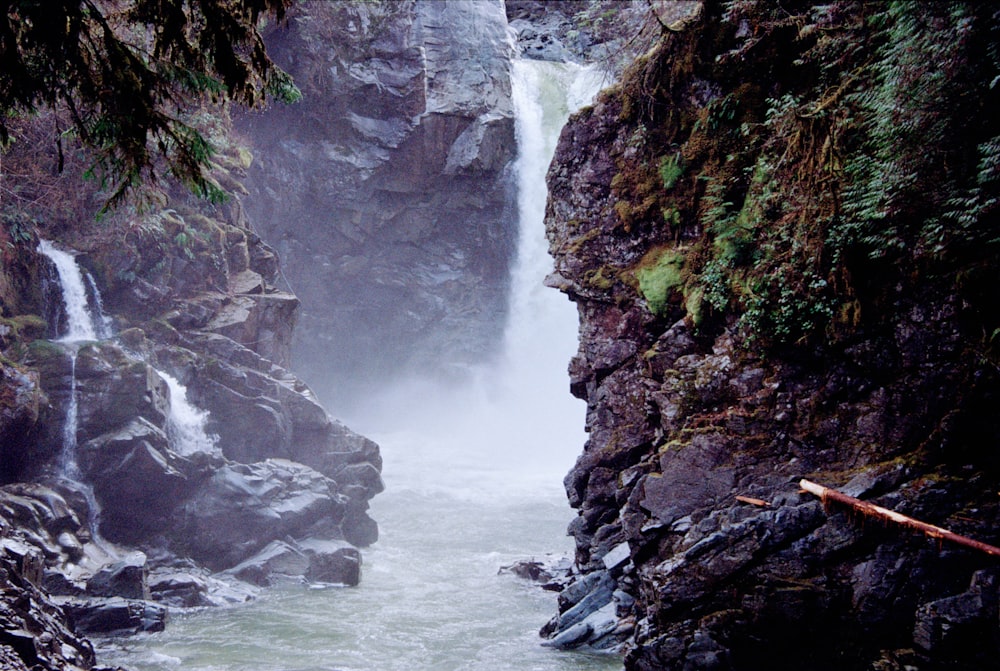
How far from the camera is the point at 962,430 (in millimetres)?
7086

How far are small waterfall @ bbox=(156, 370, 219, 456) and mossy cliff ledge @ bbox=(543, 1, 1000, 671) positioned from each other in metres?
11.0

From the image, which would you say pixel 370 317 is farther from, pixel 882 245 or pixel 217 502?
pixel 882 245

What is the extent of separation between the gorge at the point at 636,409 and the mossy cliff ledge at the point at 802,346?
34mm

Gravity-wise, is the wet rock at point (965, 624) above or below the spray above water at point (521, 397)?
below

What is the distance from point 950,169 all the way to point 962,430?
272 cm

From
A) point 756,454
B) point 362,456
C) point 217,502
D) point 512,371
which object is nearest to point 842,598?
point 756,454

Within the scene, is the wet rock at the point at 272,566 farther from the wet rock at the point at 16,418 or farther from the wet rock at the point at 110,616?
the wet rock at the point at 16,418

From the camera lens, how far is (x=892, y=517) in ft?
22.7

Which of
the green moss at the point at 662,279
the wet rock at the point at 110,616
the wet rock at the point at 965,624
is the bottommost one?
the wet rock at the point at 965,624

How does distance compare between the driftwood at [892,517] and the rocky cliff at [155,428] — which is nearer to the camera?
the driftwood at [892,517]

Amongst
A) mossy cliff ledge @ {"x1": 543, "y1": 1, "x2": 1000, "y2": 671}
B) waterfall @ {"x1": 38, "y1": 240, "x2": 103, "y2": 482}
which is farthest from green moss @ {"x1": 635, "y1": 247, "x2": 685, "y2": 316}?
waterfall @ {"x1": 38, "y1": 240, "x2": 103, "y2": 482}

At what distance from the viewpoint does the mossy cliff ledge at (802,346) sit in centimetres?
690

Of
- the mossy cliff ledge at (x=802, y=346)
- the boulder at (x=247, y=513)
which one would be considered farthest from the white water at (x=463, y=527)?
the mossy cliff ledge at (x=802, y=346)

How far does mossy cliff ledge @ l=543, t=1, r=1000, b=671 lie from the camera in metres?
6.90
